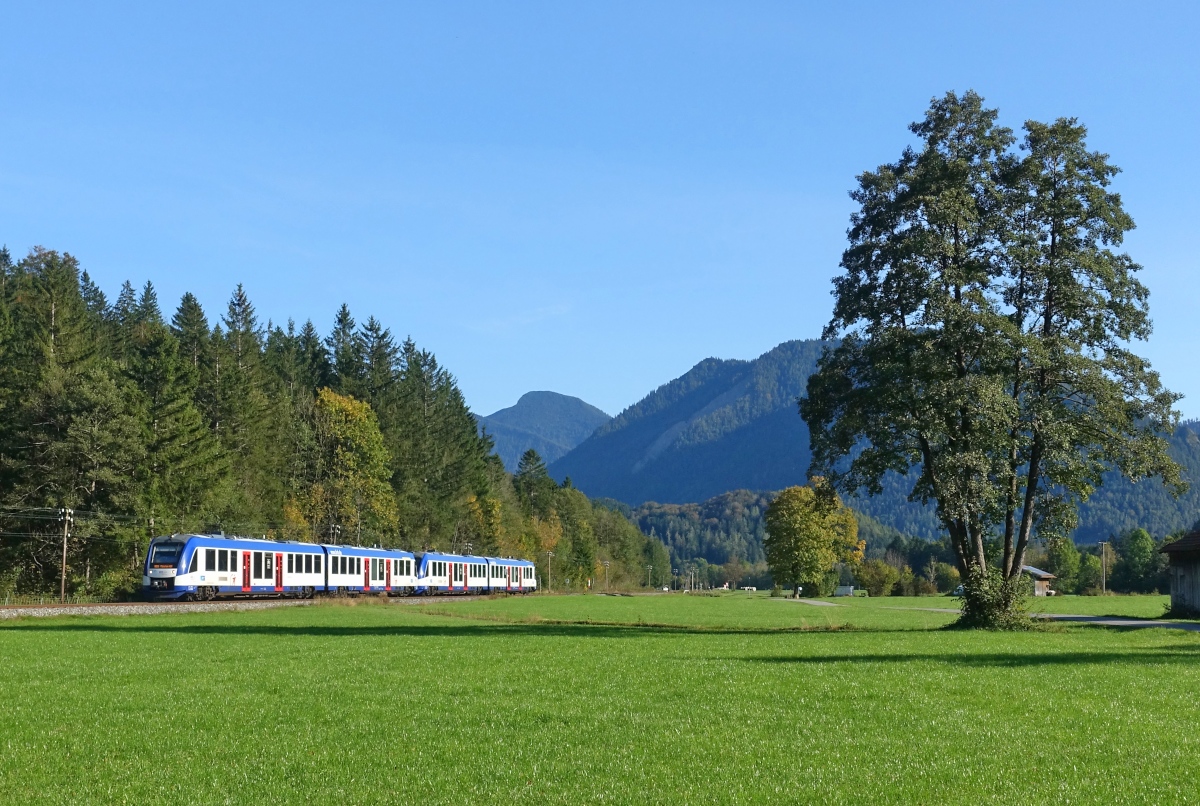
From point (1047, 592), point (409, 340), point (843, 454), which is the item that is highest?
point (409, 340)

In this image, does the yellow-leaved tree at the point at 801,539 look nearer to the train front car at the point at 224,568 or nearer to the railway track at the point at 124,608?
the train front car at the point at 224,568

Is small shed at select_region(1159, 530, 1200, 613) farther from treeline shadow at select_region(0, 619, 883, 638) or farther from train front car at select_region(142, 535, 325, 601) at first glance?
train front car at select_region(142, 535, 325, 601)

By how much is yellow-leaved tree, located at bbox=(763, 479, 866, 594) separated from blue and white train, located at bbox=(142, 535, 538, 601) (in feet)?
101

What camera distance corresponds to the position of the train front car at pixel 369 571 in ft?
208

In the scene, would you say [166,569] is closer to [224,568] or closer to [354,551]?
[224,568]

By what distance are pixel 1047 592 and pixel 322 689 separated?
4588 inches

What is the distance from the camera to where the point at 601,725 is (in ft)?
44.7

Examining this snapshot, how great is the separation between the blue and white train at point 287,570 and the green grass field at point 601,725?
25893 mm

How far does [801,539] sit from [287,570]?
54931mm

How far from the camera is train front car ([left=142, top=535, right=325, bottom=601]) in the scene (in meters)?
50.4

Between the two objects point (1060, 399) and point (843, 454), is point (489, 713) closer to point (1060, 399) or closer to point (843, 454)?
point (843, 454)

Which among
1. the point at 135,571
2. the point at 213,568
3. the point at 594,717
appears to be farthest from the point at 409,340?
the point at 594,717

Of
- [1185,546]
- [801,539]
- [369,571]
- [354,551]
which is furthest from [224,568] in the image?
[801,539]

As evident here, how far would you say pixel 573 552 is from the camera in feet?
507
